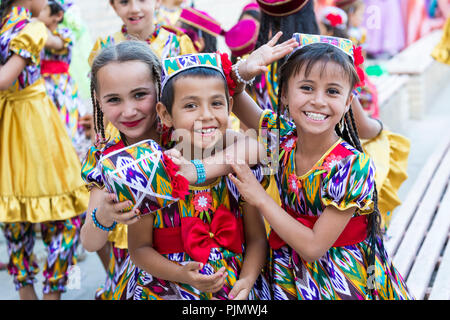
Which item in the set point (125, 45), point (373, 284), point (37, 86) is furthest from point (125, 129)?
point (37, 86)

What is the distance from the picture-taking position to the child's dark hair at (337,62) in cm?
184

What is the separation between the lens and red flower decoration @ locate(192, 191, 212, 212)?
1865 mm

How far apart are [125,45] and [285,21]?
111 cm

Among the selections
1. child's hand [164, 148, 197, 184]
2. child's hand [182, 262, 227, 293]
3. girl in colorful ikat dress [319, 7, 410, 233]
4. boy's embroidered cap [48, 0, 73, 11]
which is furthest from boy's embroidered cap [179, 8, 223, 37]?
child's hand [182, 262, 227, 293]

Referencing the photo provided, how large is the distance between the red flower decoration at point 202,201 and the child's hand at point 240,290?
0.82 feet

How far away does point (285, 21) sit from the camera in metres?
2.84

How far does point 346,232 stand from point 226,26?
8.93 m

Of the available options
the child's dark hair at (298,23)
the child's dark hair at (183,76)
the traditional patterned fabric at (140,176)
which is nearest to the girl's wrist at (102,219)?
the traditional patterned fabric at (140,176)

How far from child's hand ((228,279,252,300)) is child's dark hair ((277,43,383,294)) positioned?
1.38ft

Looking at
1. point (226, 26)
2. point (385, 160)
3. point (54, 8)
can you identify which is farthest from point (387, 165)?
point (226, 26)

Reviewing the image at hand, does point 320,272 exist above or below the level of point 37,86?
below

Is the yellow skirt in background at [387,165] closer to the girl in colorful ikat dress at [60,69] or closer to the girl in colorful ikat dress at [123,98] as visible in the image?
the girl in colorful ikat dress at [123,98]

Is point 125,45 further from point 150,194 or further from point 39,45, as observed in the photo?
point 39,45

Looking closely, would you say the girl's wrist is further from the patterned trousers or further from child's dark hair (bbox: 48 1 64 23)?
child's dark hair (bbox: 48 1 64 23)
